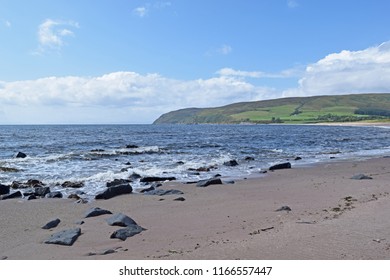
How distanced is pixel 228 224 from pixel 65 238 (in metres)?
4.23

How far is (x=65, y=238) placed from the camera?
8.76 metres

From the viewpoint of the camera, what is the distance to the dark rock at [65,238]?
8.62m

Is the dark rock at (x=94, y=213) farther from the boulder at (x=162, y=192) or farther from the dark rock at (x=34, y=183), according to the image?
the dark rock at (x=34, y=183)

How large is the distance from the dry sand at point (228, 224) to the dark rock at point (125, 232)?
15 cm

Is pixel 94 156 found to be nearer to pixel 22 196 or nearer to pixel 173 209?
pixel 22 196

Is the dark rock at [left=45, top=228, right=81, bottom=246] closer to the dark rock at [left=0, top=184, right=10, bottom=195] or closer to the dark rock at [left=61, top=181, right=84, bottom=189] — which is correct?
the dark rock at [left=0, top=184, right=10, bottom=195]

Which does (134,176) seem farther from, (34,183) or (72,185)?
(34,183)

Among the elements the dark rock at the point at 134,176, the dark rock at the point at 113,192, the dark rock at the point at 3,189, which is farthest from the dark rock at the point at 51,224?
the dark rock at the point at 134,176

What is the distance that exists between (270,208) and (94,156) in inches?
1034

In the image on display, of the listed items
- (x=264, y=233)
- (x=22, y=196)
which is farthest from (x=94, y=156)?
(x=264, y=233)

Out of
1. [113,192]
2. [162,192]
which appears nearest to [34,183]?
[113,192]

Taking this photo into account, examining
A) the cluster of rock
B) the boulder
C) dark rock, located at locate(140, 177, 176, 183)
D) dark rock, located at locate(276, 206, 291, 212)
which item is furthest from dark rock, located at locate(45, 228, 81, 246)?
dark rock, located at locate(140, 177, 176, 183)

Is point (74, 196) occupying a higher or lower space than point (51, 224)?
lower
